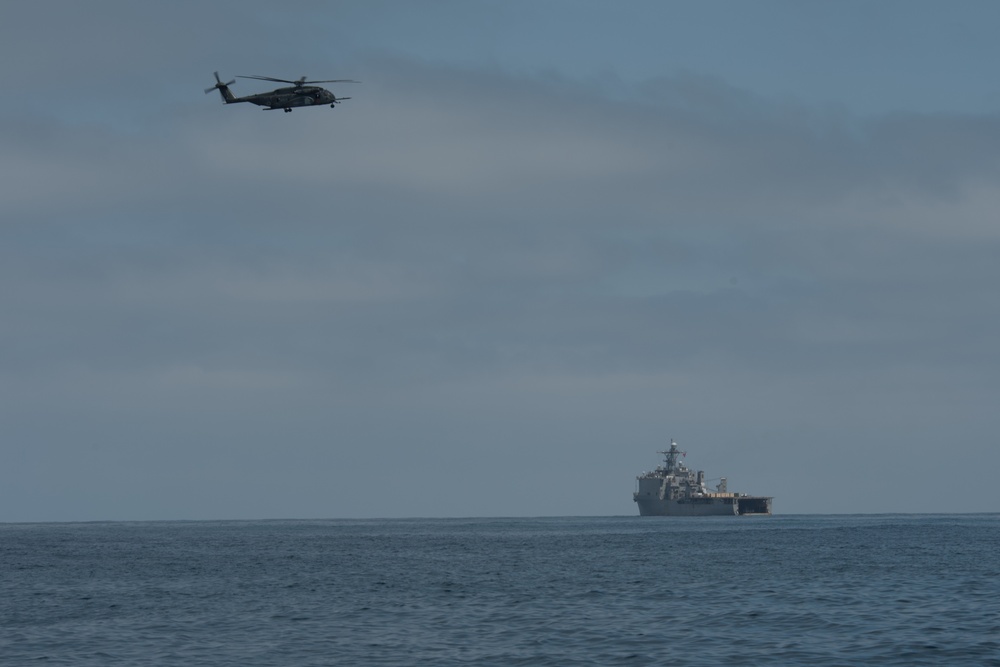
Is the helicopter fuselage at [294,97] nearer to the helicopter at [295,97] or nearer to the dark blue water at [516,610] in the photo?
the helicopter at [295,97]

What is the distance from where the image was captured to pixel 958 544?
91.6 meters

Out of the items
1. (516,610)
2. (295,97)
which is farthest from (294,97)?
(516,610)

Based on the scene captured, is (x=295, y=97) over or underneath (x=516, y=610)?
over

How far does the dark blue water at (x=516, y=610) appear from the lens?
33.6 m

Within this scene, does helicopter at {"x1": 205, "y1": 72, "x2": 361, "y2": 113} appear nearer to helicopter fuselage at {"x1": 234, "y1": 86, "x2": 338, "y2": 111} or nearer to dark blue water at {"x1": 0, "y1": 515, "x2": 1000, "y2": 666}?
helicopter fuselage at {"x1": 234, "y1": 86, "x2": 338, "y2": 111}

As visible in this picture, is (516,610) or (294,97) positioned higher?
(294,97)

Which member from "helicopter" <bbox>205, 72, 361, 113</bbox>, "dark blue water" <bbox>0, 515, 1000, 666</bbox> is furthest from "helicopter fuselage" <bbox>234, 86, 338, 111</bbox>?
"dark blue water" <bbox>0, 515, 1000, 666</bbox>

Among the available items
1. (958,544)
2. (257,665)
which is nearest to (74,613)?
(257,665)

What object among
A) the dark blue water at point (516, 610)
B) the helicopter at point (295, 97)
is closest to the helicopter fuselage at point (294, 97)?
the helicopter at point (295, 97)

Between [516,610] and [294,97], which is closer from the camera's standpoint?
[516,610]

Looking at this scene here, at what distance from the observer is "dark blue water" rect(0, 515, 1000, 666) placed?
33.6 meters

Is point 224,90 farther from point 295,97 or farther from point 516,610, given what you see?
point 516,610

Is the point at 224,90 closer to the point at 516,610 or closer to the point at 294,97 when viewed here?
the point at 294,97

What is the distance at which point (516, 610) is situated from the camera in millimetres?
44188
